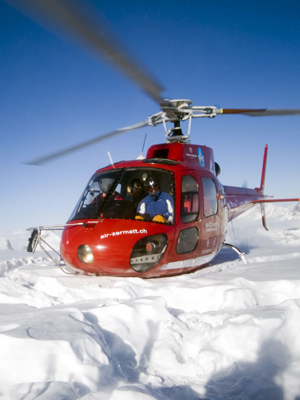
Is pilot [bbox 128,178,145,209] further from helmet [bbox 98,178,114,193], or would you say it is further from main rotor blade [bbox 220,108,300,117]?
main rotor blade [bbox 220,108,300,117]

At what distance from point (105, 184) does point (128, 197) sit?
0.48 m

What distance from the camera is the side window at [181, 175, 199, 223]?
4980 millimetres

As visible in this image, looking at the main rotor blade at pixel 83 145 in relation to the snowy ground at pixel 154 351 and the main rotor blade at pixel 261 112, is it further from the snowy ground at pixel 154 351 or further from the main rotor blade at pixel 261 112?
the snowy ground at pixel 154 351

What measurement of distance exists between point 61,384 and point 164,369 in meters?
0.71

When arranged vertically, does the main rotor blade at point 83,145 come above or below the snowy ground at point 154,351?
above

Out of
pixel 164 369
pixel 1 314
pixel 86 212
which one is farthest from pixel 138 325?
pixel 86 212

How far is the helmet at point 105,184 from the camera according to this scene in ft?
16.6

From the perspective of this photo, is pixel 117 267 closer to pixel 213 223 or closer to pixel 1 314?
pixel 1 314

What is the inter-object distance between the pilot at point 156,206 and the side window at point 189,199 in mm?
228

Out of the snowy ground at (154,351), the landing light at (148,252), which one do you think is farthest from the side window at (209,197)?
the snowy ground at (154,351)

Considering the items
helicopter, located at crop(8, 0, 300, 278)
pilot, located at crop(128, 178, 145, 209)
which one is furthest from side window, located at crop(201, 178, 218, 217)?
pilot, located at crop(128, 178, 145, 209)

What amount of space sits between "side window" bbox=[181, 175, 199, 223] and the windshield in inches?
8.3

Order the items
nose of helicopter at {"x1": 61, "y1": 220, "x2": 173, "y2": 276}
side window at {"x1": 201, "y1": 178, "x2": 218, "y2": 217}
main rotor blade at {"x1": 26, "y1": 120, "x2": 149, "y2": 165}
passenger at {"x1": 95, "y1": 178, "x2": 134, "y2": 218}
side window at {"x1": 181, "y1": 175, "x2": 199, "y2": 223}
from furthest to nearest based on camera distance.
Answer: side window at {"x1": 201, "y1": 178, "x2": 218, "y2": 217}
side window at {"x1": 181, "y1": 175, "x2": 199, "y2": 223}
main rotor blade at {"x1": 26, "y1": 120, "x2": 149, "y2": 165}
passenger at {"x1": 95, "y1": 178, "x2": 134, "y2": 218}
nose of helicopter at {"x1": 61, "y1": 220, "x2": 173, "y2": 276}

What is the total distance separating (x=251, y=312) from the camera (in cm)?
252
